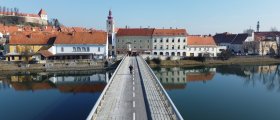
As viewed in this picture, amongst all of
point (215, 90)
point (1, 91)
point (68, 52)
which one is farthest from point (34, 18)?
point (215, 90)

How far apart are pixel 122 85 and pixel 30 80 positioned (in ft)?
81.4

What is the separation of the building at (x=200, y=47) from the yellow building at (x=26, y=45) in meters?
A: 34.3

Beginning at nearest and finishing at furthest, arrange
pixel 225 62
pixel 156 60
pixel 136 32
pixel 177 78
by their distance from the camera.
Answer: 1. pixel 177 78
2. pixel 156 60
3. pixel 225 62
4. pixel 136 32

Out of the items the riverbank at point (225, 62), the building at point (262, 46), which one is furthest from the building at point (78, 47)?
the building at point (262, 46)

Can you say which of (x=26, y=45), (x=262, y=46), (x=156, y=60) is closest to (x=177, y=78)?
(x=156, y=60)

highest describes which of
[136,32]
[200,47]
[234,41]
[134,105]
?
[136,32]

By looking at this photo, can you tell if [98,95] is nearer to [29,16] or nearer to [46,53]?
[46,53]

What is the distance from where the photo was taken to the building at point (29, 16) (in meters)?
137

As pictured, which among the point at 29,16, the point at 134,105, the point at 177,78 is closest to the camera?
the point at 134,105

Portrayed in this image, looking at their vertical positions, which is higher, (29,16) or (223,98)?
(29,16)

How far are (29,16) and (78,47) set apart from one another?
93999mm

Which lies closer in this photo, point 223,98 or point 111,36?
point 223,98

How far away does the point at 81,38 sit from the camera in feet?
204

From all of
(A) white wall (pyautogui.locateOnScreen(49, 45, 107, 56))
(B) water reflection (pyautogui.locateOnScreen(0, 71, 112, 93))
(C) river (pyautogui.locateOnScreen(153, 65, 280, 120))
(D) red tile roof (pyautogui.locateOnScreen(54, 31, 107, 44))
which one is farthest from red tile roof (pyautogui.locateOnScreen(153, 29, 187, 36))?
(B) water reflection (pyautogui.locateOnScreen(0, 71, 112, 93))
